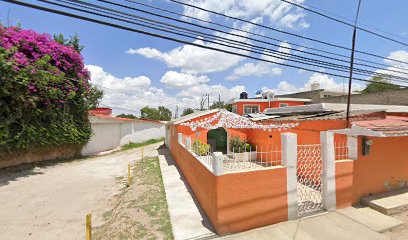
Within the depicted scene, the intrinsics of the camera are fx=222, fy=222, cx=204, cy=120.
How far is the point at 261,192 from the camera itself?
5.10m

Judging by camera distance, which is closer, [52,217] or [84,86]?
[52,217]

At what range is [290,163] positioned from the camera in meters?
5.34

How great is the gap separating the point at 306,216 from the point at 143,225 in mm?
4158

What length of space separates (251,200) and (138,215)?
11.1 feet

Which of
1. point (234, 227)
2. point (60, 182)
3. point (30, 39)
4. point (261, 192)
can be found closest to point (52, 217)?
point (60, 182)

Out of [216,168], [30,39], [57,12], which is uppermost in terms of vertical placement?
[30,39]

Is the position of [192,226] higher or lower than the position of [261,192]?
lower

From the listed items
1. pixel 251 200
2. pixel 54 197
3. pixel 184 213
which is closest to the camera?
pixel 251 200

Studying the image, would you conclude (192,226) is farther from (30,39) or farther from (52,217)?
(30,39)

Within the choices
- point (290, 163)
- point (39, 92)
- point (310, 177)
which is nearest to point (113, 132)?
point (39, 92)

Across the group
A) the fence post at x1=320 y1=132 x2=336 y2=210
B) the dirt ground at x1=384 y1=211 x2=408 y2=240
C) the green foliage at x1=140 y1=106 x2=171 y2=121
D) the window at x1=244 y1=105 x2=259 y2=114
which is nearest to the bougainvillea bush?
the fence post at x1=320 y1=132 x2=336 y2=210

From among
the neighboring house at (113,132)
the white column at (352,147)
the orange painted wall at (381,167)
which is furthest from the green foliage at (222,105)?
the white column at (352,147)

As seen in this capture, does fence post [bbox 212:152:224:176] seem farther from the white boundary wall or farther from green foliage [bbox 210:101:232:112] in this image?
green foliage [bbox 210:101:232:112]

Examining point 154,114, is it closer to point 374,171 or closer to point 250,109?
point 250,109
